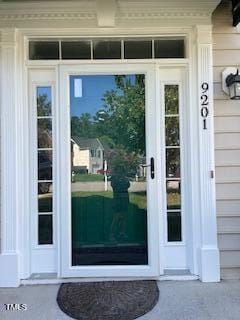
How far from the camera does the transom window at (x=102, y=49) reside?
354 cm

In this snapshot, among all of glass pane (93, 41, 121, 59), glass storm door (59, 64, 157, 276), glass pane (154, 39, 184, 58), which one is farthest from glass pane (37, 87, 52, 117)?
glass pane (154, 39, 184, 58)

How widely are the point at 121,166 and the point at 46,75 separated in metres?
1.04

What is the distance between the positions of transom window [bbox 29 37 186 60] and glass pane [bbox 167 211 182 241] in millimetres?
1398

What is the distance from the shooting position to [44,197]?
356 centimetres

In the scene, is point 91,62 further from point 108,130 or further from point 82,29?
point 108,130

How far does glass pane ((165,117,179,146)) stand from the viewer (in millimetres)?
3576

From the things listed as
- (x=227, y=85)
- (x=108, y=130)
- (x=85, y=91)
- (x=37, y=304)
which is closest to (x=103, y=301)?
(x=37, y=304)

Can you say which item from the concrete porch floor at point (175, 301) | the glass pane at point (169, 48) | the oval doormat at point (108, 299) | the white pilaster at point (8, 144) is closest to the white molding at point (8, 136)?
the white pilaster at point (8, 144)

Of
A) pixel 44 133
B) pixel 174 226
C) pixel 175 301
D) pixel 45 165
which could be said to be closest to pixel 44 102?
pixel 44 133

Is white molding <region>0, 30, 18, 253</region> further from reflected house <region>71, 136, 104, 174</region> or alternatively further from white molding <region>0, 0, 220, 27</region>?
reflected house <region>71, 136, 104, 174</region>

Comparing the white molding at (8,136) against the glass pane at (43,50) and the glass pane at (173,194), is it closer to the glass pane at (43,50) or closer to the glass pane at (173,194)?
the glass pane at (43,50)

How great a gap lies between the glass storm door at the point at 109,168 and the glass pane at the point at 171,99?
0.67ft

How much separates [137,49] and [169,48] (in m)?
0.29

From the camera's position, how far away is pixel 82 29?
3461mm
